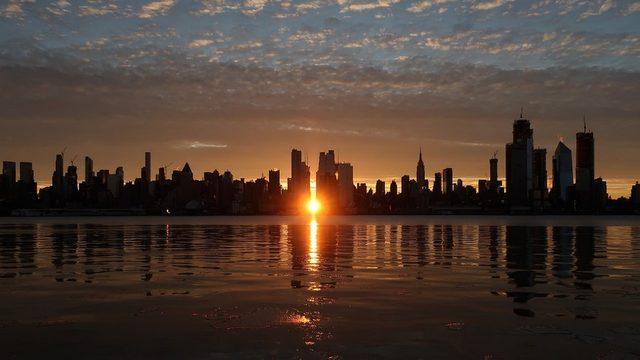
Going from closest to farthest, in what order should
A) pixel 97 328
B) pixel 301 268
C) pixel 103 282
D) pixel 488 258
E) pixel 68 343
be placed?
pixel 68 343
pixel 97 328
pixel 103 282
pixel 301 268
pixel 488 258

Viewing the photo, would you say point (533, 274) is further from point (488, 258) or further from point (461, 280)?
point (488, 258)

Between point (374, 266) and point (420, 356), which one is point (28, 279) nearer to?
point (374, 266)

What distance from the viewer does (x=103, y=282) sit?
113 feet

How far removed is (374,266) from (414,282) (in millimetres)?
9917

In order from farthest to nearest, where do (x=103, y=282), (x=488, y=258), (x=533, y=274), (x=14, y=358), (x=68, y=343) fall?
(x=488, y=258), (x=533, y=274), (x=103, y=282), (x=68, y=343), (x=14, y=358)

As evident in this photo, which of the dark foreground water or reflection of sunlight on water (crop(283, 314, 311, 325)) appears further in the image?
reflection of sunlight on water (crop(283, 314, 311, 325))

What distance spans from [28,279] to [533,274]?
30.0 m

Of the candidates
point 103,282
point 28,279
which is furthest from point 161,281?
point 28,279

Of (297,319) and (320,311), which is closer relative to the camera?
(297,319)

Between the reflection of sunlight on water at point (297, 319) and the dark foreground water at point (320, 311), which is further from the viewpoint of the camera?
the reflection of sunlight on water at point (297, 319)

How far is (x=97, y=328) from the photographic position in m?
21.3

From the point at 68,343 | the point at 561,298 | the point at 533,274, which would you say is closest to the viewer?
the point at 68,343

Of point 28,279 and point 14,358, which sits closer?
point 14,358

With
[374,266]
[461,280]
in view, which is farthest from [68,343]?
[374,266]
